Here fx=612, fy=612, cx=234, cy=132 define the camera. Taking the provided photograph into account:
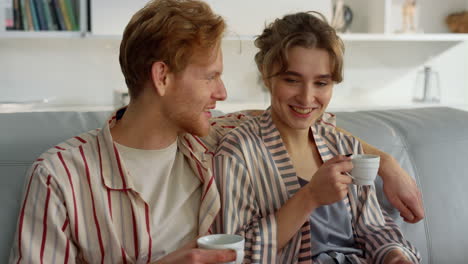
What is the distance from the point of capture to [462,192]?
1.99 meters

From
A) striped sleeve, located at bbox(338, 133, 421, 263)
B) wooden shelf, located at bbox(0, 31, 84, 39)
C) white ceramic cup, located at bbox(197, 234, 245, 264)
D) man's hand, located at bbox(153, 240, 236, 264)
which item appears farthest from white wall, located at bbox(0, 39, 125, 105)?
white ceramic cup, located at bbox(197, 234, 245, 264)

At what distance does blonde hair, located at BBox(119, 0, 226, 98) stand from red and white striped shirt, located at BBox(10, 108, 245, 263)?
0.18 m

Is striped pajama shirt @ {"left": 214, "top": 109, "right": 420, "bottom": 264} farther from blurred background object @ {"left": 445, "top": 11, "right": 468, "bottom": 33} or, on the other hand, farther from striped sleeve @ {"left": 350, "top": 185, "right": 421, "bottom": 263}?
blurred background object @ {"left": 445, "top": 11, "right": 468, "bottom": 33}

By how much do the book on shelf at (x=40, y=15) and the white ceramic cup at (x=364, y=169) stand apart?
8.88 feet

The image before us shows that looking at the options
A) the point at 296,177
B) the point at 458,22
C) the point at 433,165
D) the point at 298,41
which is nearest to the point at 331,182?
the point at 296,177

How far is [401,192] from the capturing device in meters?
1.70

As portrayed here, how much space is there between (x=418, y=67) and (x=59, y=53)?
2.63 meters

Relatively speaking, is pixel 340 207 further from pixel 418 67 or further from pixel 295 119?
pixel 418 67

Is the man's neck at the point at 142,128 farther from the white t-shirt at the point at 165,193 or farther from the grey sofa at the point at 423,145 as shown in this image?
the grey sofa at the point at 423,145

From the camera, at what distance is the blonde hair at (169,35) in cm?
142

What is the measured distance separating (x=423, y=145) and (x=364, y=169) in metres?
0.67

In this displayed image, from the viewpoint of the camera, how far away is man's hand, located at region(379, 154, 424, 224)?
1.71 metres

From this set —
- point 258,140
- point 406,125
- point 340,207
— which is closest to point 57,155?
point 258,140

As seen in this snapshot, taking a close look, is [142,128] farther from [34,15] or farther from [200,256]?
[34,15]
